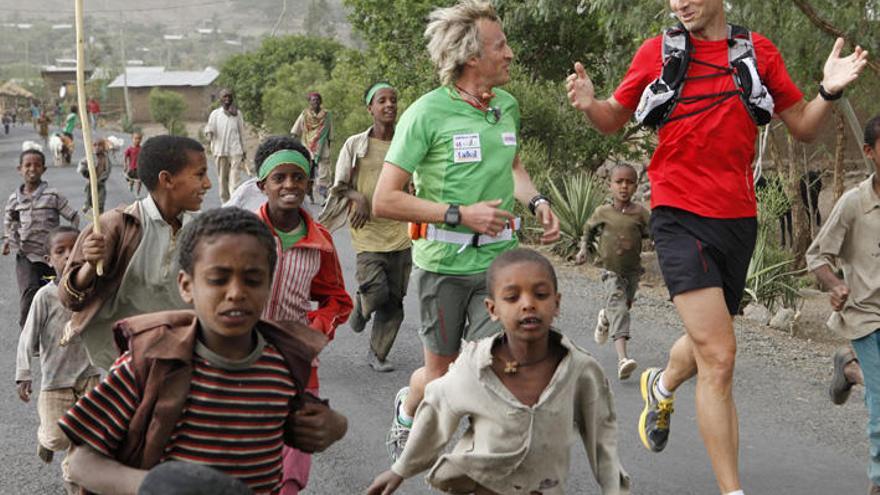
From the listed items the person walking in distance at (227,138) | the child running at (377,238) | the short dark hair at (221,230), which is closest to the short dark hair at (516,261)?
the short dark hair at (221,230)

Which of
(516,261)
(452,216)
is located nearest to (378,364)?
(452,216)

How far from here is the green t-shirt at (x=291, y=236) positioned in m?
4.98

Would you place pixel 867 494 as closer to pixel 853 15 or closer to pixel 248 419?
pixel 248 419

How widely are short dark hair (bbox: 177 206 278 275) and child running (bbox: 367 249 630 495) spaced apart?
0.96 meters

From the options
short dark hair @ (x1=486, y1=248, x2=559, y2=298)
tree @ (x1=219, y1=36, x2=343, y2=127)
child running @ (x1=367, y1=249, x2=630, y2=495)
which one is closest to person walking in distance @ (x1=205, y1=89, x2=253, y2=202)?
short dark hair @ (x1=486, y1=248, x2=559, y2=298)

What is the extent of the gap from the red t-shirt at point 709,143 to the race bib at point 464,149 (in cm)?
70

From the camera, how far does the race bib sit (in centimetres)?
513

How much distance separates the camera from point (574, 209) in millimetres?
15164

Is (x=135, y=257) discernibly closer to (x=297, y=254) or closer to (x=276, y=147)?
(x=297, y=254)

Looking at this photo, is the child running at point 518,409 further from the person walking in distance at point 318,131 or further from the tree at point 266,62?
the tree at point 266,62

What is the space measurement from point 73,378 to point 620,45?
39.6 ft

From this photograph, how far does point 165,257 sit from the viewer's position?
15.0 ft

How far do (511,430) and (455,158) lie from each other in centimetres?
162

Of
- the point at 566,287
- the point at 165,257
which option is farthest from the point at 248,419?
the point at 566,287
